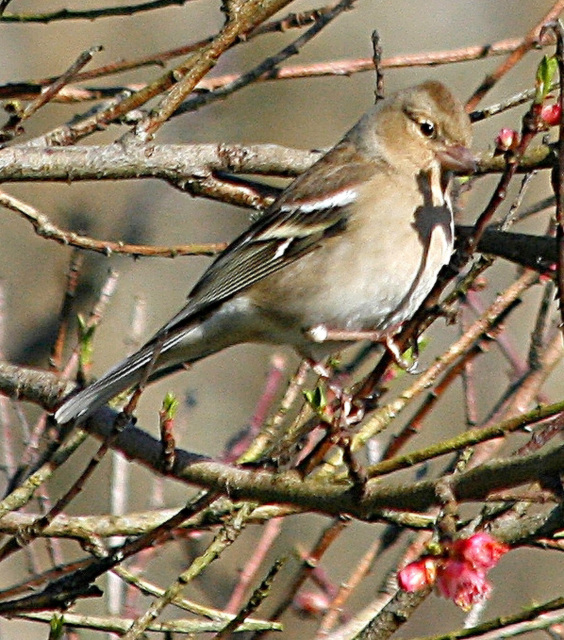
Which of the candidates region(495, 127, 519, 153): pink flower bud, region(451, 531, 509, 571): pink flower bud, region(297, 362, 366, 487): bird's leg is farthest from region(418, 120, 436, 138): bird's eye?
region(451, 531, 509, 571): pink flower bud

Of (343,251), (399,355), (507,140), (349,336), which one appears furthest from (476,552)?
(343,251)

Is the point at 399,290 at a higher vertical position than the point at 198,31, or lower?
lower

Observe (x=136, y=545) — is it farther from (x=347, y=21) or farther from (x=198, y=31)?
(x=347, y=21)

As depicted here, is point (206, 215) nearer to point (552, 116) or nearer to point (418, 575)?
point (552, 116)

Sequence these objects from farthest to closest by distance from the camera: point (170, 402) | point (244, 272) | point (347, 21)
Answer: point (347, 21)
point (244, 272)
point (170, 402)

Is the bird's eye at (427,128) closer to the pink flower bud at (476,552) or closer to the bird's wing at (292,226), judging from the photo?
the bird's wing at (292,226)

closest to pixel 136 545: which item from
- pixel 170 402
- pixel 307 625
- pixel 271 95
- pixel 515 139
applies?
pixel 170 402
